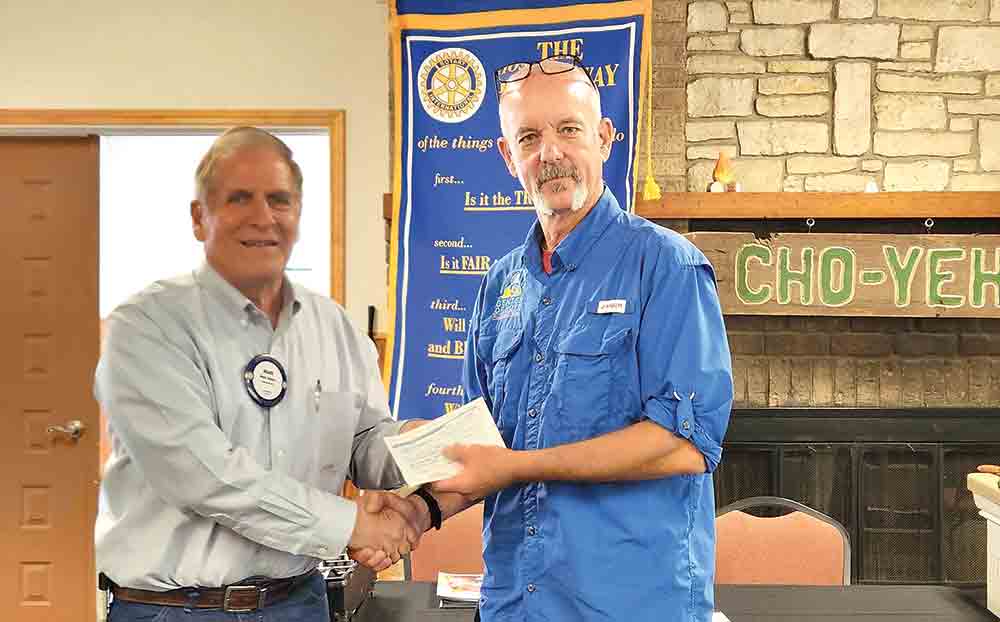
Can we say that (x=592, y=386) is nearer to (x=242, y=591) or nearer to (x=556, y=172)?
(x=556, y=172)

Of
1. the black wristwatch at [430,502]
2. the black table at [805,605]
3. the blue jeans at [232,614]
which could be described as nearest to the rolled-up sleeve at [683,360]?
the black wristwatch at [430,502]

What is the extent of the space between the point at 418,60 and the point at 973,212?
225 centimetres

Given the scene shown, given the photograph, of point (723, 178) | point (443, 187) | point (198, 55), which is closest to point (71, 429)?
point (198, 55)

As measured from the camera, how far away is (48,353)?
4480 millimetres

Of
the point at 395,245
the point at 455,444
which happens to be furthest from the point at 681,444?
the point at 395,245

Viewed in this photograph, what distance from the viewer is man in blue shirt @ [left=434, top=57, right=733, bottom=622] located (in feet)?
5.34

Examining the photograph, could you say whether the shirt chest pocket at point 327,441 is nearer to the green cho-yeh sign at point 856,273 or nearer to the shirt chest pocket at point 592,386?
the shirt chest pocket at point 592,386

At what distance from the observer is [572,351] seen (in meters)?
1.68

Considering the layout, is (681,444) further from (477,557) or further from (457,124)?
(457,124)

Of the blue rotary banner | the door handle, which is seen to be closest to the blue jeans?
the blue rotary banner

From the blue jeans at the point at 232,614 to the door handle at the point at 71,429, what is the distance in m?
3.03

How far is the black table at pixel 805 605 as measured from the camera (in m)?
→ 2.38

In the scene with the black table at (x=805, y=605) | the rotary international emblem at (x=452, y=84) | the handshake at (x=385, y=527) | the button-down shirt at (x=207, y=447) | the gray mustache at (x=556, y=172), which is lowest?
the black table at (x=805, y=605)

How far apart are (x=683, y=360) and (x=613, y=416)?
0.49 ft
